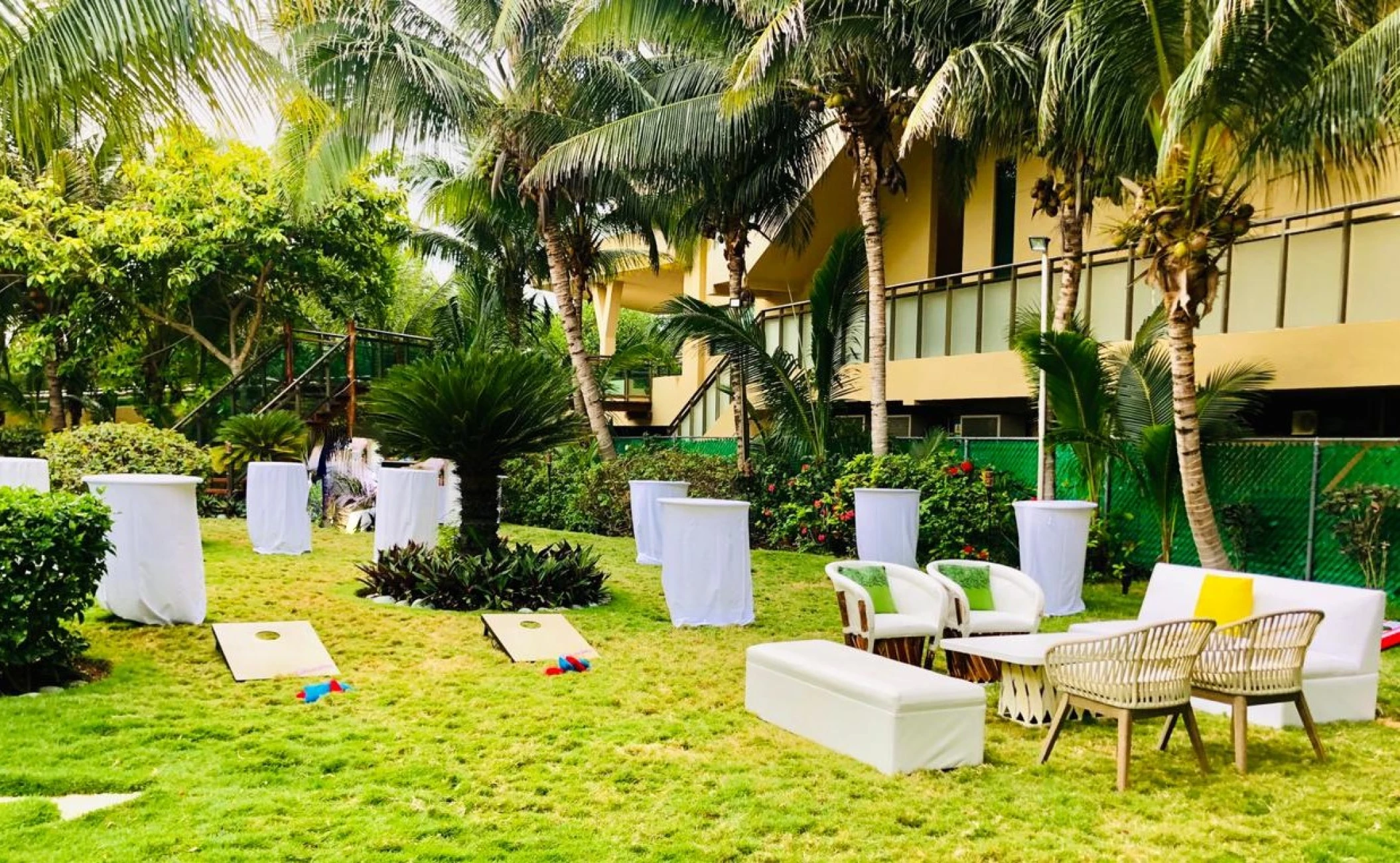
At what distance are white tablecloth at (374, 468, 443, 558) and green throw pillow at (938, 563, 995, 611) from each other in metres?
5.54

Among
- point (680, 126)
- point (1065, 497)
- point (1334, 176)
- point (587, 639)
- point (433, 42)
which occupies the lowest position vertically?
point (587, 639)

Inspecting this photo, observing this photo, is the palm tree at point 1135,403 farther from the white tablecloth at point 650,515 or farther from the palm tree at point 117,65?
the palm tree at point 117,65

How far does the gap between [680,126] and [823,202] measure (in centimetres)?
638

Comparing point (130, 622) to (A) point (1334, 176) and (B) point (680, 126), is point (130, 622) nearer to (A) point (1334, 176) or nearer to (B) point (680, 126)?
(B) point (680, 126)

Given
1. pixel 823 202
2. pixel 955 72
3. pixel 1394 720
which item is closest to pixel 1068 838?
pixel 1394 720

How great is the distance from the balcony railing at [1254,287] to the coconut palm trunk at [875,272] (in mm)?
2104

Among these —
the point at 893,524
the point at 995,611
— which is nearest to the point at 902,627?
the point at 995,611

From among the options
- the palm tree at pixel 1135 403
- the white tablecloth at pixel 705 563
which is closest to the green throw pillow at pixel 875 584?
the white tablecloth at pixel 705 563

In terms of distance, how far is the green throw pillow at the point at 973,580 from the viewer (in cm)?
737

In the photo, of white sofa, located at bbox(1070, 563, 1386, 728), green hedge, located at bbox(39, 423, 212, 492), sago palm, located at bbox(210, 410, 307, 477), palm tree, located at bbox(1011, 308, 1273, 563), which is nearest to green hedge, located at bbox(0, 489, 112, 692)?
white sofa, located at bbox(1070, 563, 1386, 728)

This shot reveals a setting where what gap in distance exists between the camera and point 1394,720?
5.98m

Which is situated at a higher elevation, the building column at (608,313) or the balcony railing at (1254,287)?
the building column at (608,313)

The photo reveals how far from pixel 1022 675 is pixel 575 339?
1231cm

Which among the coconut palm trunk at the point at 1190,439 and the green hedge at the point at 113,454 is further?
the green hedge at the point at 113,454
